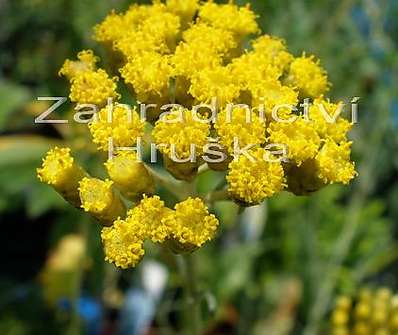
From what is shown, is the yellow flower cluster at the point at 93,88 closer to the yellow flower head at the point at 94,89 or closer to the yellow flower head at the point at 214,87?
the yellow flower head at the point at 94,89

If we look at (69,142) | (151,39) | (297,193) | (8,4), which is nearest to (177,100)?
(151,39)

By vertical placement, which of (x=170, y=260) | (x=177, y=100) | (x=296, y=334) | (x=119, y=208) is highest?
(x=177, y=100)

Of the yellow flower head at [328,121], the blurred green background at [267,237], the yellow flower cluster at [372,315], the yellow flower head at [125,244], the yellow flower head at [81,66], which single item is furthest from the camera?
the blurred green background at [267,237]

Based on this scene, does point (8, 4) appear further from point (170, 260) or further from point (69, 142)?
point (170, 260)

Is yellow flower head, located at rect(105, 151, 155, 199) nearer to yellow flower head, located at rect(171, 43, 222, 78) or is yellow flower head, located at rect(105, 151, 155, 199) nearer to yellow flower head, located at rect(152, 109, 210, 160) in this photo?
yellow flower head, located at rect(152, 109, 210, 160)

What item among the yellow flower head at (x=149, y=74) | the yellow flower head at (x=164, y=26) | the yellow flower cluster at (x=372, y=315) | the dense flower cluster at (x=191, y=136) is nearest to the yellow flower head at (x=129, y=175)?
the dense flower cluster at (x=191, y=136)

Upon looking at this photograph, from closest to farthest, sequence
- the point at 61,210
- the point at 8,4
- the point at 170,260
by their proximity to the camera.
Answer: the point at 170,260 → the point at 61,210 → the point at 8,4

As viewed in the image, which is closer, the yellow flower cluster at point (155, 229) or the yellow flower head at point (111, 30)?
the yellow flower cluster at point (155, 229)

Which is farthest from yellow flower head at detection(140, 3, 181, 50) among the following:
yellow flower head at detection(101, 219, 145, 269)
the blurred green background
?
the blurred green background
